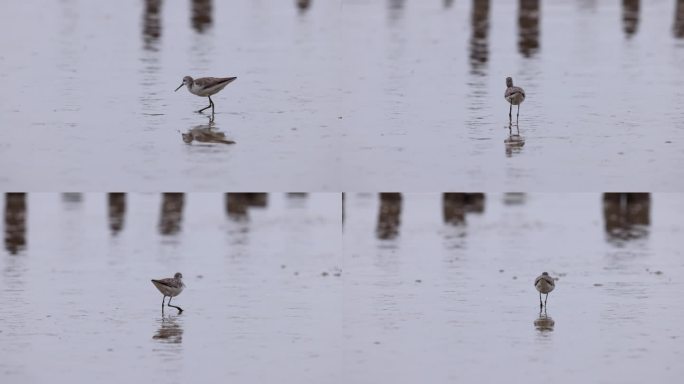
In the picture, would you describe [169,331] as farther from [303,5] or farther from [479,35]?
[303,5]

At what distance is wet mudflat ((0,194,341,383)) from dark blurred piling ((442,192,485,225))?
49.7 inches

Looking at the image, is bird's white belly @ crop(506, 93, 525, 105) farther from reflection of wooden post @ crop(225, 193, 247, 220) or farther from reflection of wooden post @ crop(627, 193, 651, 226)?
reflection of wooden post @ crop(225, 193, 247, 220)

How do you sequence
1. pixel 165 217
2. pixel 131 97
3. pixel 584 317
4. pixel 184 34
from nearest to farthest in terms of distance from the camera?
pixel 584 317 < pixel 131 97 < pixel 165 217 < pixel 184 34

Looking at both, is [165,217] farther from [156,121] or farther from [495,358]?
[495,358]

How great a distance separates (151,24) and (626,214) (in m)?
6.96

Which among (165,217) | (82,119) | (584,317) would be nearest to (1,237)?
(165,217)

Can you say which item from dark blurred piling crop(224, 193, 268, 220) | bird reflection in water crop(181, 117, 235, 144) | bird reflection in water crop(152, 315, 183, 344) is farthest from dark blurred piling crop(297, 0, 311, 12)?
bird reflection in water crop(152, 315, 183, 344)

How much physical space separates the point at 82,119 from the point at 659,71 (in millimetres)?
6307

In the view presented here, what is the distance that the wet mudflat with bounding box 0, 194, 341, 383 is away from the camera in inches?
372

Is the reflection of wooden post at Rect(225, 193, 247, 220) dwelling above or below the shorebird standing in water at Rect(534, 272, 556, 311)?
above

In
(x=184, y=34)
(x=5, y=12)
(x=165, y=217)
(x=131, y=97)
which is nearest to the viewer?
(x=131, y=97)

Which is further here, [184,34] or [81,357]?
[184,34]

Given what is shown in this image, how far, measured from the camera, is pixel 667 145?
1102cm

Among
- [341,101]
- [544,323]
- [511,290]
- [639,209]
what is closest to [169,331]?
[544,323]
